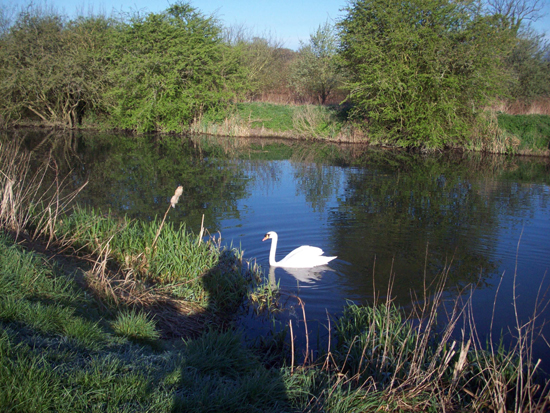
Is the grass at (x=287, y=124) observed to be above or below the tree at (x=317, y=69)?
below

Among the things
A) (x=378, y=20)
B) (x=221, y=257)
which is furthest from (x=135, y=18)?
(x=221, y=257)

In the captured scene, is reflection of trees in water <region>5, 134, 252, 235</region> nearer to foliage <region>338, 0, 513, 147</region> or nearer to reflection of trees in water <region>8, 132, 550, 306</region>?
reflection of trees in water <region>8, 132, 550, 306</region>

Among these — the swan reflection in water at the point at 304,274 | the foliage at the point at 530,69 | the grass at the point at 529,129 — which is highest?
the foliage at the point at 530,69

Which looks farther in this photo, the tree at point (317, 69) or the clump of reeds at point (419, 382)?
the tree at point (317, 69)

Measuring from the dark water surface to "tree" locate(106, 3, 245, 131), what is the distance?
8.34m

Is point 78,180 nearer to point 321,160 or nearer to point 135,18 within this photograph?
point 321,160

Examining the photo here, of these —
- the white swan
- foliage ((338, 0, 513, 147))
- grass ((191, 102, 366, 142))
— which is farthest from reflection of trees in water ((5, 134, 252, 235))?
foliage ((338, 0, 513, 147))

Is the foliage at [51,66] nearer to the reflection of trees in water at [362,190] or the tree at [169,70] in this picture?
the tree at [169,70]

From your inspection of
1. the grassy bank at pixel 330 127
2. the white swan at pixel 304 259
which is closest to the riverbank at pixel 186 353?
the white swan at pixel 304 259

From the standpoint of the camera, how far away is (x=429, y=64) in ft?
73.4

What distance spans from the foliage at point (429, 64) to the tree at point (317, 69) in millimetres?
11671

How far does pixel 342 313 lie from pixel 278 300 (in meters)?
0.87

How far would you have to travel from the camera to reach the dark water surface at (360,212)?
21.4ft

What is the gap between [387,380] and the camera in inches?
157
